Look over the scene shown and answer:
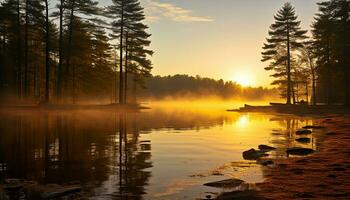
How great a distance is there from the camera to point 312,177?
10.7 metres

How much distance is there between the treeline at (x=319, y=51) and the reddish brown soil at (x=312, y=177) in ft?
118

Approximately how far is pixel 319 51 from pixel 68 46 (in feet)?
117

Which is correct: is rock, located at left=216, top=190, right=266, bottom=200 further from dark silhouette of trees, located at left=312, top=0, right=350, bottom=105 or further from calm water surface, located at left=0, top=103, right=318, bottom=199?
dark silhouette of trees, located at left=312, top=0, right=350, bottom=105

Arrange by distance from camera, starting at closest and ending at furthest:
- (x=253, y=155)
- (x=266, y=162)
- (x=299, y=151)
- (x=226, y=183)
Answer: (x=226, y=183), (x=266, y=162), (x=253, y=155), (x=299, y=151)

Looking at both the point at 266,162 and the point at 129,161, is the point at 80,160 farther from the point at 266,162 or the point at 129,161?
the point at 266,162

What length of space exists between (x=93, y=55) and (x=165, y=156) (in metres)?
47.3

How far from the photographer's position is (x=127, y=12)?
2120 inches

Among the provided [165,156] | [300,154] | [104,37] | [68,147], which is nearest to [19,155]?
[68,147]

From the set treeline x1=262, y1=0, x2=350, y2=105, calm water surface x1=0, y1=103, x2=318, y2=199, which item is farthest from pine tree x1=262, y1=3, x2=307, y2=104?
calm water surface x1=0, y1=103, x2=318, y2=199

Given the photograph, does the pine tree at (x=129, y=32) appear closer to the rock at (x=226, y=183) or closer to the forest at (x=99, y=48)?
the forest at (x=99, y=48)

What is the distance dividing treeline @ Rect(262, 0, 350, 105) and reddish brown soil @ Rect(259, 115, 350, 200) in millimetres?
36007

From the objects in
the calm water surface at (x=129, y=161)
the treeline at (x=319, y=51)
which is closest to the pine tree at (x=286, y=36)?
the treeline at (x=319, y=51)

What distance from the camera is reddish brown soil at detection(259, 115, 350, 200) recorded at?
8.94 meters

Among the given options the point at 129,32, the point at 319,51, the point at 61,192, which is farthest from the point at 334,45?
the point at 61,192
